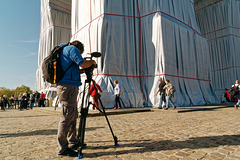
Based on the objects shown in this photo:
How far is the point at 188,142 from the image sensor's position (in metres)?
3.01

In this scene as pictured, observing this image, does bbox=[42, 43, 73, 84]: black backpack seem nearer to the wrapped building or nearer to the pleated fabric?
the wrapped building

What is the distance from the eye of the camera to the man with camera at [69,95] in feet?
8.18

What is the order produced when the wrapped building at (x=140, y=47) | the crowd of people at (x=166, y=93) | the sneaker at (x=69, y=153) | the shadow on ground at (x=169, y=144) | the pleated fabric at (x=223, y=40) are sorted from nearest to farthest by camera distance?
the sneaker at (x=69, y=153)
the shadow on ground at (x=169, y=144)
the crowd of people at (x=166, y=93)
the wrapped building at (x=140, y=47)
the pleated fabric at (x=223, y=40)

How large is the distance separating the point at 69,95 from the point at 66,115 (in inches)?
12.4

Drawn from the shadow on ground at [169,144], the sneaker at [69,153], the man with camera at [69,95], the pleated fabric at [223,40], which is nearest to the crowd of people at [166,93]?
the shadow on ground at [169,144]

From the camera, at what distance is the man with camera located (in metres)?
2.49

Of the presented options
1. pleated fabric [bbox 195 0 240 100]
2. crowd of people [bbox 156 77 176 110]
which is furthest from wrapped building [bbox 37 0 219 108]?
pleated fabric [bbox 195 0 240 100]

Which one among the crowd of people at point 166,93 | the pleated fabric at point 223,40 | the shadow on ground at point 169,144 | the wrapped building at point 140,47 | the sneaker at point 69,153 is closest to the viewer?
the sneaker at point 69,153

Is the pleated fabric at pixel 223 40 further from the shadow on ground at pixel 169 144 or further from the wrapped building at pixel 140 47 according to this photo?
the shadow on ground at pixel 169 144

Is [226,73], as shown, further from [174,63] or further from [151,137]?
[151,137]

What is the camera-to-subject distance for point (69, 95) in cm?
259

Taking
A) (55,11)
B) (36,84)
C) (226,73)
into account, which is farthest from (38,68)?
(226,73)

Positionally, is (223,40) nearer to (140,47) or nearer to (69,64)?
(140,47)

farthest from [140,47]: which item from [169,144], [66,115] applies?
[66,115]
